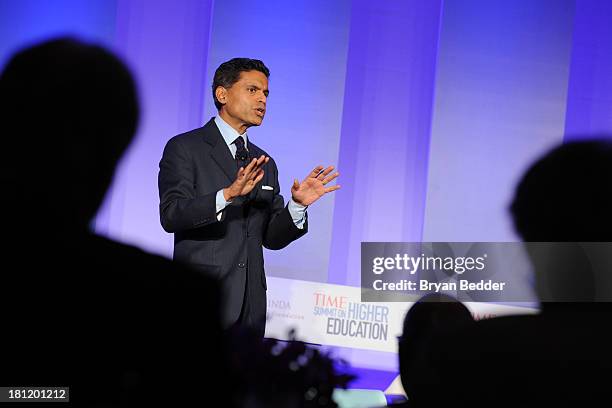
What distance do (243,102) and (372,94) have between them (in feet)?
5.00

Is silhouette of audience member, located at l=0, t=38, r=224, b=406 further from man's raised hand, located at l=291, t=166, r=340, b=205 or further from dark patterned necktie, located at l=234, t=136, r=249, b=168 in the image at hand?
dark patterned necktie, located at l=234, t=136, r=249, b=168

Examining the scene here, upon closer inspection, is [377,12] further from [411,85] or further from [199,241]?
[199,241]

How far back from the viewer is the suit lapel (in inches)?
95.9

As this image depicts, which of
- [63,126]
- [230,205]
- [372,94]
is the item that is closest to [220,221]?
[230,205]

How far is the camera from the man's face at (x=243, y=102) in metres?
2.51

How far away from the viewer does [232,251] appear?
2.32m

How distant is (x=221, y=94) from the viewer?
2.56 metres

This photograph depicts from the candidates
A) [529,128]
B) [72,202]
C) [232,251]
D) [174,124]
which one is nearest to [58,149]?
[72,202]

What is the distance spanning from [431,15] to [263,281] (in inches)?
85.2

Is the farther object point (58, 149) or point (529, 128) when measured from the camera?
point (529, 128)

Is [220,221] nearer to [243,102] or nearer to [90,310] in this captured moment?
[243,102]

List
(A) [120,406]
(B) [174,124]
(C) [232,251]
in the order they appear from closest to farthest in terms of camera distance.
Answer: (A) [120,406], (C) [232,251], (B) [174,124]

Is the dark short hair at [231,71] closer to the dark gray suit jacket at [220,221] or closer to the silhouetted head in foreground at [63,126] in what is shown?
the dark gray suit jacket at [220,221]

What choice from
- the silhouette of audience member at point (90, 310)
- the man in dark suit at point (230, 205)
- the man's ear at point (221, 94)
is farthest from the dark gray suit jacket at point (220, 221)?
the silhouette of audience member at point (90, 310)
